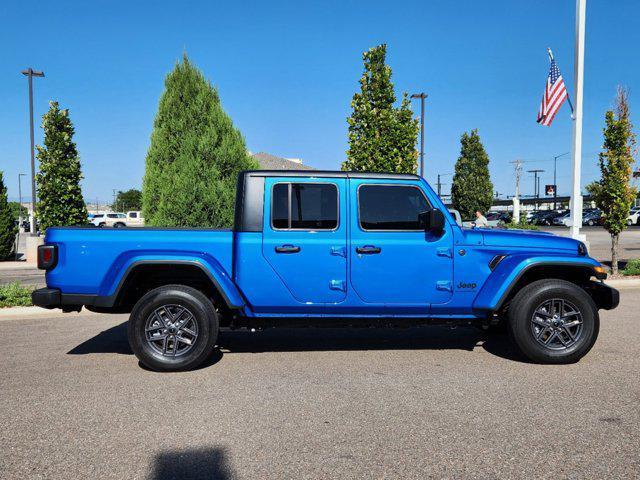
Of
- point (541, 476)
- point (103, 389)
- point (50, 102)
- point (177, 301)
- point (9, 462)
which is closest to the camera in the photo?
point (541, 476)

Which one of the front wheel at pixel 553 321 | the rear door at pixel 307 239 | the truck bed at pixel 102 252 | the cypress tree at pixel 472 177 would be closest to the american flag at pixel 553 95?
the front wheel at pixel 553 321

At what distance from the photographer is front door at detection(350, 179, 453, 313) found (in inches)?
213

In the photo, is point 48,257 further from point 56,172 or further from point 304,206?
point 56,172

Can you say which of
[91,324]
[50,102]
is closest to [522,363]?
[91,324]

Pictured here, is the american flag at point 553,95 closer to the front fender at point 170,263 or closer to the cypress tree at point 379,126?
the cypress tree at point 379,126

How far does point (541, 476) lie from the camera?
3.14 metres

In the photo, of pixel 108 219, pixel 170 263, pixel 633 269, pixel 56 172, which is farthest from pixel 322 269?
pixel 108 219

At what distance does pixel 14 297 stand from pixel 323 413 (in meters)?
7.25

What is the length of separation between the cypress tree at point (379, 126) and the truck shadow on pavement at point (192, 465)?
1260 centimetres

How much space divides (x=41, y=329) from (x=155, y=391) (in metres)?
3.63

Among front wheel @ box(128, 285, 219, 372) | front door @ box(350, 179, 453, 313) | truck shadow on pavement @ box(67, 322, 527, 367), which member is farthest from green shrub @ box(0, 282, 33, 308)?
front door @ box(350, 179, 453, 313)

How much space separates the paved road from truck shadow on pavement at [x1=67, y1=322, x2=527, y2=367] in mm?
55

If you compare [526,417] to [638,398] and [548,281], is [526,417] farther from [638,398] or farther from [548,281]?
[548,281]

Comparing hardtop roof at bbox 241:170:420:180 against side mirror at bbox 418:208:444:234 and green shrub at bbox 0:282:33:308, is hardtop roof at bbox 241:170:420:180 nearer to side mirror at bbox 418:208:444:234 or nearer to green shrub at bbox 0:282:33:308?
side mirror at bbox 418:208:444:234
